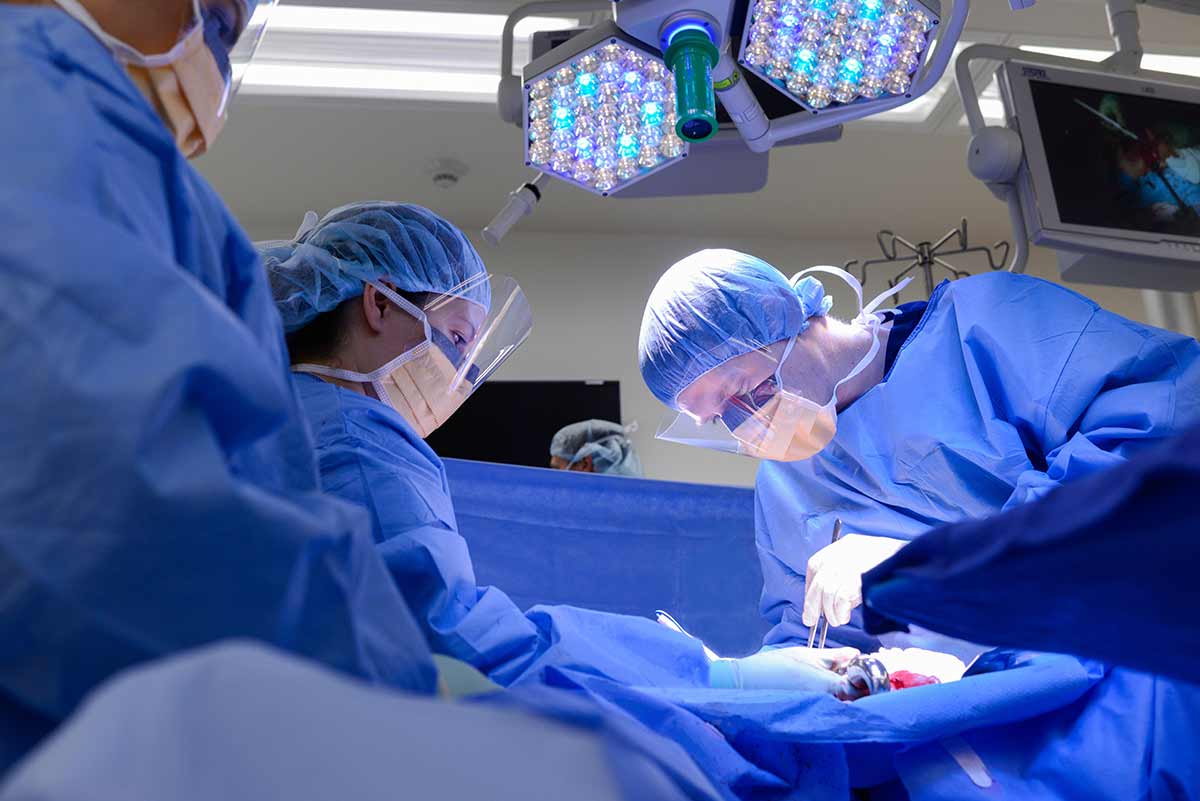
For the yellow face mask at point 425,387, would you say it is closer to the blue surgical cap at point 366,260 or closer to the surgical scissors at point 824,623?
the blue surgical cap at point 366,260

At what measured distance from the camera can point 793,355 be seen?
2168mm

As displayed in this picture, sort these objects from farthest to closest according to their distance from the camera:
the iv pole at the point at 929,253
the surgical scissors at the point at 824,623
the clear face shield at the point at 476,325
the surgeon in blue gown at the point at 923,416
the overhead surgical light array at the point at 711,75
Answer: the iv pole at the point at 929,253 < the surgical scissors at the point at 824,623 < the clear face shield at the point at 476,325 < the overhead surgical light array at the point at 711,75 < the surgeon in blue gown at the point at 923,416

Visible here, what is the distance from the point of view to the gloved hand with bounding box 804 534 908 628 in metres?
1.78

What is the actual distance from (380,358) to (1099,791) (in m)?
1.14

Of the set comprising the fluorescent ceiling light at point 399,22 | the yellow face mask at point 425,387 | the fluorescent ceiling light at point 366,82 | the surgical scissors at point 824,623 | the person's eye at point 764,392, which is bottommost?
the surgical scissors at point 824,623

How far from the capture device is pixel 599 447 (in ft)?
13.0

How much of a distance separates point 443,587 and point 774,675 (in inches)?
23.5

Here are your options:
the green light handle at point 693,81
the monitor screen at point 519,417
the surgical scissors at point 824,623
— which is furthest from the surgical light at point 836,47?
the monitor screen at point 519,417

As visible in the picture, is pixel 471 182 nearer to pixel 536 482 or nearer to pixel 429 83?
pixel 429 83

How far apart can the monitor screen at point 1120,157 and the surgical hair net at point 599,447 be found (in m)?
2.10

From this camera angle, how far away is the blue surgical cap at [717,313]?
2127 millimetres

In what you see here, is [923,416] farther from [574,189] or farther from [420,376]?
[574,189]

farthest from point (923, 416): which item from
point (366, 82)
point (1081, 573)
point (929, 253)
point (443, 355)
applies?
point (366, 82)

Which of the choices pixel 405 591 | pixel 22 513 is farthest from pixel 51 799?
pixel 405 591
